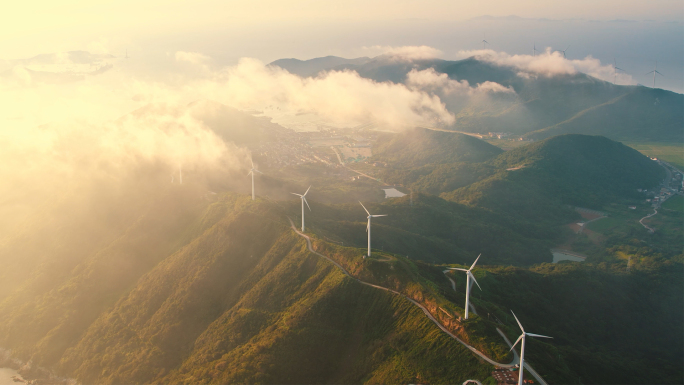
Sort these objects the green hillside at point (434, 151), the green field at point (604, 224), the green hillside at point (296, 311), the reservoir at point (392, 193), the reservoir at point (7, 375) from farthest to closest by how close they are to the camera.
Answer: the green hillside at point (434, 151)
the reservoir at point (392, 193)
the green field at point (604, 224)
the reservoir at point (7, 375)
the green hillside at point (296, 311)

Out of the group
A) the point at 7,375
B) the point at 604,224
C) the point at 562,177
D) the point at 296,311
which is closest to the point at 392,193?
the point at 562,177

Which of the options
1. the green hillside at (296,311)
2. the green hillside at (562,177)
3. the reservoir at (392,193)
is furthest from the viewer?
the reservoir at (392,193)

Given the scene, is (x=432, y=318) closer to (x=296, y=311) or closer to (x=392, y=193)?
(x=296, y=311)

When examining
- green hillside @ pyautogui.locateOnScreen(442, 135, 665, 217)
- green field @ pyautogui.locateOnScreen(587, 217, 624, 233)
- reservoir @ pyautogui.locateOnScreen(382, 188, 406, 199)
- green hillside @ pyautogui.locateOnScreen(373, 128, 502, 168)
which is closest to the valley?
green field @ pyautogui.locateOnScreen(587, 217, 624, 233)

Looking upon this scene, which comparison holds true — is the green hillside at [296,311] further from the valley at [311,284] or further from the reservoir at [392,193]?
the reservoir at [392,193]

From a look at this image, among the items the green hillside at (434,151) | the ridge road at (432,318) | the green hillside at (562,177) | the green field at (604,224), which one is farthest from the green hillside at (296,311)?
the green hillside at (434,151)

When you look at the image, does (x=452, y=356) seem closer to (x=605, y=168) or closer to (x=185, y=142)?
(x=185, y=142)

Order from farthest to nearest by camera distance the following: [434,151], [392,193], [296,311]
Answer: [434,151], [392,193], [296,311]

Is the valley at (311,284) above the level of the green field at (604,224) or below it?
above

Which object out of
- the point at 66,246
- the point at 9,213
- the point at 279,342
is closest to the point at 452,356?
the point at 279,342

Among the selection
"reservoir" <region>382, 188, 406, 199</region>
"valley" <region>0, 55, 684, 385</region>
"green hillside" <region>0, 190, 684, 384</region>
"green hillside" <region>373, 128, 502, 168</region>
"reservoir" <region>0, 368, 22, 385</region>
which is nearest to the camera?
"green hillside" <region>0, 190, 684, 384</region>

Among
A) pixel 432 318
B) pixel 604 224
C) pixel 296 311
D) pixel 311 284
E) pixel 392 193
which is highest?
pixel 432 318

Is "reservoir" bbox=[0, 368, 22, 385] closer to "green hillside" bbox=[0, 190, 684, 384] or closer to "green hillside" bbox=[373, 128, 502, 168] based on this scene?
"green hillside" bbox=[0, 190, 684, 384]
